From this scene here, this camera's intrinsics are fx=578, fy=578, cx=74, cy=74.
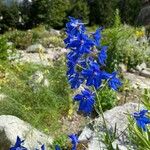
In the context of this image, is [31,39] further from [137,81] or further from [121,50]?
[137,81]

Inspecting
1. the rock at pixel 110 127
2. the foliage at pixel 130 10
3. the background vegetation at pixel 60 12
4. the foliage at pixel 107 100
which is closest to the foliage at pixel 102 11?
the background vegetation at pixel 60 12

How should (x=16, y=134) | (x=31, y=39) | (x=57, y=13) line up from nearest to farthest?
(x=16, y=134), (x=31, y=39), (x=57, y=13)

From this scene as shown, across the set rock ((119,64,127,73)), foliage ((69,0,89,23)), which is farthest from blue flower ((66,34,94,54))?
foliage ((69,0,89,23))

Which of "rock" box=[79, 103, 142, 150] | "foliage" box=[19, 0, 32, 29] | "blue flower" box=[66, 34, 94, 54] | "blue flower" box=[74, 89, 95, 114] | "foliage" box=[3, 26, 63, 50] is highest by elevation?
"blue flower" box=[66, 34, 94, 54]

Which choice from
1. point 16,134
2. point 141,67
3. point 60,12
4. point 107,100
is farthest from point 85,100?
point 60,12

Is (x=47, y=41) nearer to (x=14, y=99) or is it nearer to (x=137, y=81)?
(x=137, y=81)

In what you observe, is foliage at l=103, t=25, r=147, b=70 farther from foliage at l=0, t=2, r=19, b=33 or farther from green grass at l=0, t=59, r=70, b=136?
foliage at l=0, t=2, r=19, b=33

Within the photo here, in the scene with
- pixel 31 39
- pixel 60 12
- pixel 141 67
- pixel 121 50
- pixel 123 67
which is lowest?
pixel 60 12

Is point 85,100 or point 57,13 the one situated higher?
point 85,100
